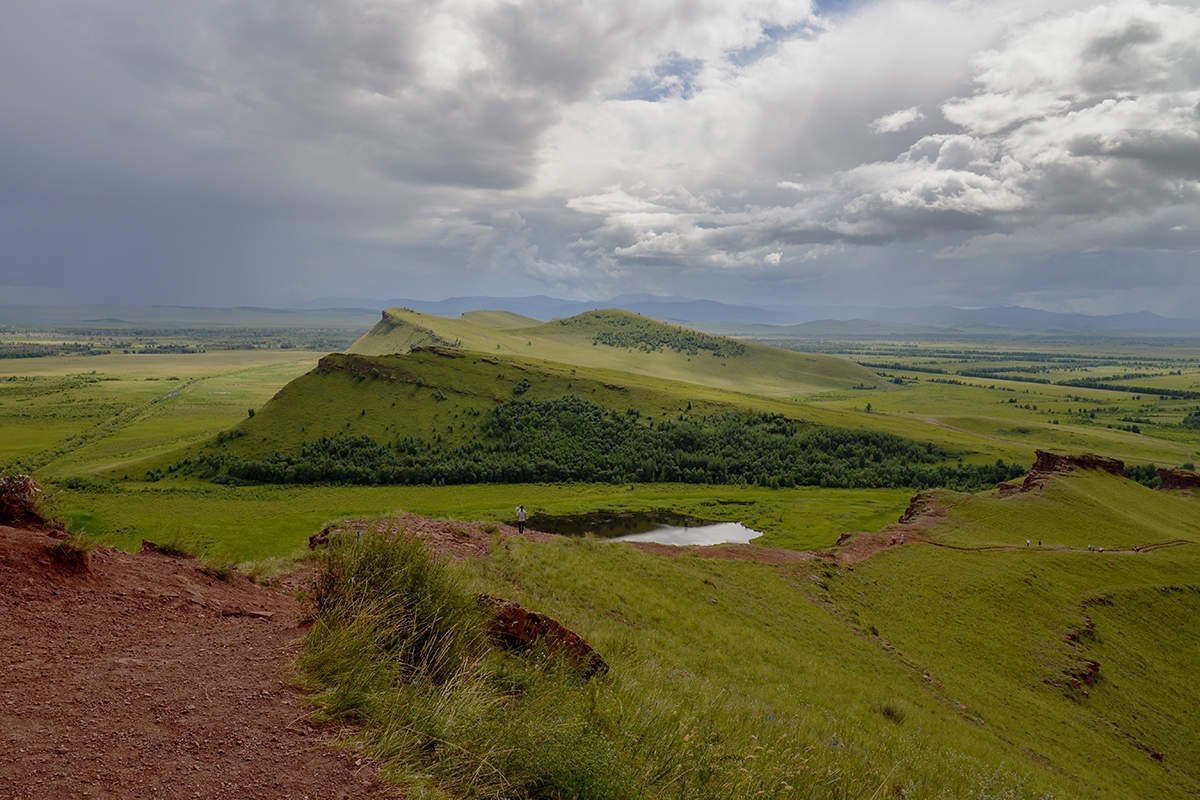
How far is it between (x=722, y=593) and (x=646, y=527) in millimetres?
43490

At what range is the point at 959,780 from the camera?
10.5m

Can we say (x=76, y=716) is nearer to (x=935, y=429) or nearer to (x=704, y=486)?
(x=704, y=486)

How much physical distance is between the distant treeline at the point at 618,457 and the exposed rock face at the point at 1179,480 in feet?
65.7

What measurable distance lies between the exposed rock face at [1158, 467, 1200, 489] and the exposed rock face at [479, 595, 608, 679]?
99.0 metres

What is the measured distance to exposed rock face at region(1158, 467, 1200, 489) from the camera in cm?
7062

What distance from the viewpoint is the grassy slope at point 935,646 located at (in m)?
14.5

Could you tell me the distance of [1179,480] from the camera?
72062 mm

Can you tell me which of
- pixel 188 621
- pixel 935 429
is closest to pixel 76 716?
pixel 188 621

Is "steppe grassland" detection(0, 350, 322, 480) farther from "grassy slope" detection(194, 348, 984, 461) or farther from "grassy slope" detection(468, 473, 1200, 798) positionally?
"grassy slope" detection(468, 473, 1200, 798)

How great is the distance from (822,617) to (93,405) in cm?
18376

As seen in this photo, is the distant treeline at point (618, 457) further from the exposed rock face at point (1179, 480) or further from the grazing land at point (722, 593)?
the exposed rock face at point (1179, 480)

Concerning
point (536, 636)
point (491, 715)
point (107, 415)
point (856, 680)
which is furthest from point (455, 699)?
point (107, 415)

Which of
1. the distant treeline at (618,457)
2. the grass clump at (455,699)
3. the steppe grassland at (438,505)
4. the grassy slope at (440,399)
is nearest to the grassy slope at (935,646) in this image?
the grass clump at (455,699)

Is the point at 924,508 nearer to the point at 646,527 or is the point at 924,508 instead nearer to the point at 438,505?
the point at 646,527
